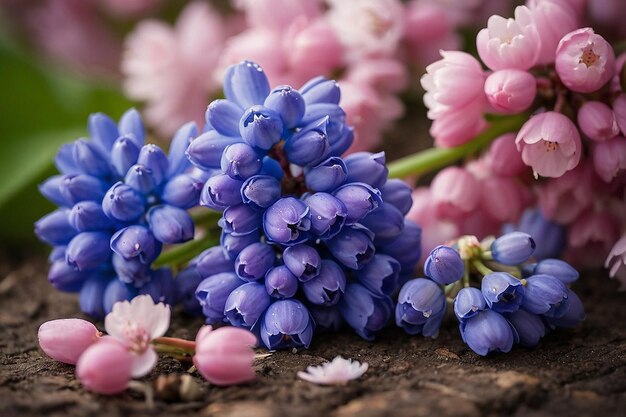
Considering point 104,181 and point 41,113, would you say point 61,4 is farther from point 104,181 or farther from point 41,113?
point 104,181

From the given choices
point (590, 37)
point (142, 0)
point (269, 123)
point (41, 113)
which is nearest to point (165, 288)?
point (269, 123)

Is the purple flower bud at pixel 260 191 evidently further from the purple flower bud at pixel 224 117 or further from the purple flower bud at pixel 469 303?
the purple flower bud at pixel 469 303

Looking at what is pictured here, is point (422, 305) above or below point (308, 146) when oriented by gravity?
below

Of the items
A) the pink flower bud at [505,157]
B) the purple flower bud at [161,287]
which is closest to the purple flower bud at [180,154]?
the purple flower bud at [161,287]

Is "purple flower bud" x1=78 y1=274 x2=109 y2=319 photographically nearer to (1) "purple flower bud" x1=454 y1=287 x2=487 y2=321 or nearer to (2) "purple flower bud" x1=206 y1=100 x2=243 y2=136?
(2) "purple flower bud" x1=206 y1=100 x2=243 y2=136

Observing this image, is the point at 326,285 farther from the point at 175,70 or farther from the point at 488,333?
the point at 175,70

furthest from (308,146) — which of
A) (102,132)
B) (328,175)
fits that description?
(102,132)
